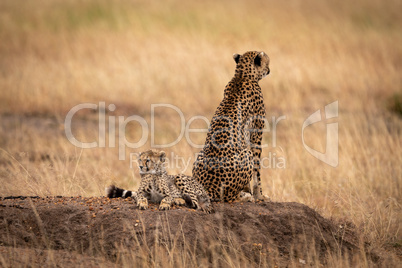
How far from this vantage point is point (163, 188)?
482 cm

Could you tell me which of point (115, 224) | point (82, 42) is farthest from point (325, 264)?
point (82, 42)

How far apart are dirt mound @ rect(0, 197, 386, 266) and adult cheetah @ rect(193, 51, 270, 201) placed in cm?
27

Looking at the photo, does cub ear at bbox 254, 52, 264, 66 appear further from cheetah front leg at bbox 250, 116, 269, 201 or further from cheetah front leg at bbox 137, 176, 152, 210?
cheetah front leg at bbox 137, 176, 152, 210

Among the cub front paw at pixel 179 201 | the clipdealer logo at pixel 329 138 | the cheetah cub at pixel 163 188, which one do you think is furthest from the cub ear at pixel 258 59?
the clipdealer logo at pixel 329 138

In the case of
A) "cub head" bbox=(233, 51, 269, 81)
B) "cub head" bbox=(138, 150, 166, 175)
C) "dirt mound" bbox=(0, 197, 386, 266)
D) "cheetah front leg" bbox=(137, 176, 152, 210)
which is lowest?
"dirt mound" bbox=(0, 197, 386, 266)

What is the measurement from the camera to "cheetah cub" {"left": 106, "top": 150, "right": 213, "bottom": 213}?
15.6 ft

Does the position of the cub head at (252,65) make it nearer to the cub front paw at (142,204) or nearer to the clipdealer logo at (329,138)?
the cub front paw at (142,204)

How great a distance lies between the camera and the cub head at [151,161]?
15.6ft

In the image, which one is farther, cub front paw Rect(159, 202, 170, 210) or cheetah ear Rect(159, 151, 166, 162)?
cheetah ear Rect(159, 151, 166, 162)

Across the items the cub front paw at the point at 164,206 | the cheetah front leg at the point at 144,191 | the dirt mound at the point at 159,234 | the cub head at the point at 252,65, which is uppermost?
the cub head at the point at 252,65

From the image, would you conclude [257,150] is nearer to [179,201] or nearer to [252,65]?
[252,65]

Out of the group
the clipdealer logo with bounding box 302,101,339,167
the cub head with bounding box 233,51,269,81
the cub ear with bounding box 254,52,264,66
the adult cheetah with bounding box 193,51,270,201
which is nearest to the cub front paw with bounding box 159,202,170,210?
the adult cheetah with bounding box 193,51,270,201

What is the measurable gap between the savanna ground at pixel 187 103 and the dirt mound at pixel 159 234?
0.02 m

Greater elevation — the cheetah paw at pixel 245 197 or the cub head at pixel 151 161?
the cub head at pixel 151 161
